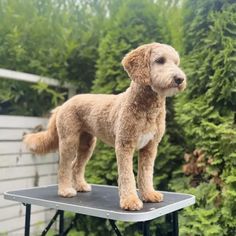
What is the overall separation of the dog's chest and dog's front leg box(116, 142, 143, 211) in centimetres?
4

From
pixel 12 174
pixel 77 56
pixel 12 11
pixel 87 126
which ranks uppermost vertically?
pixel 12 11

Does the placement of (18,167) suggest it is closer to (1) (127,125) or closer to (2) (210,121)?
(2) (210,121)

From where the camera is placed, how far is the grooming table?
120 cm

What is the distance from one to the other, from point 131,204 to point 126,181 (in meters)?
0.08

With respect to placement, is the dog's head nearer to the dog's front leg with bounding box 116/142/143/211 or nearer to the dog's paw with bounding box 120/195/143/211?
the dog's front leg with bounding box 116/142/143/211

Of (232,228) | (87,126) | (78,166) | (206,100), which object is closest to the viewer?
(87,126)

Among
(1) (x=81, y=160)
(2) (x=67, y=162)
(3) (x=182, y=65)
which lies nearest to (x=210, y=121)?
(3) (x=182, y=65)

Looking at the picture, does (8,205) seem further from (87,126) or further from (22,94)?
(87,126)

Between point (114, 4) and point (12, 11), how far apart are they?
0.70 m

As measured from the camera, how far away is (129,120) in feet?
4.18

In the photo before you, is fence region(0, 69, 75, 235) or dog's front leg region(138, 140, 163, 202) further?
fence region(0, 69, 75, 235)

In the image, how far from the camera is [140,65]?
123cm

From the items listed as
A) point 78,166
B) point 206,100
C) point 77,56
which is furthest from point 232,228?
point 77,56

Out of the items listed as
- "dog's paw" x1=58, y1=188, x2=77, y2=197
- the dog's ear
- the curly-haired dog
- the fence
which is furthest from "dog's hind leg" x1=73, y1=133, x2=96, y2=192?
the fence
